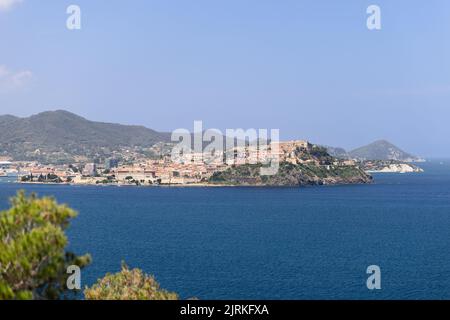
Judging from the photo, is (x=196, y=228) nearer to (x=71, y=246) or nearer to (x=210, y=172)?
(x=71, y=246)

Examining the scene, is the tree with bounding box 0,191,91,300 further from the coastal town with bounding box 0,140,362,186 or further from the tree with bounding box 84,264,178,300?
the coastal town with bounding box 0,140,362,186

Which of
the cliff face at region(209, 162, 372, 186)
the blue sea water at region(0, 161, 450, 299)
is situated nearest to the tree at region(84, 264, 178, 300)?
the blue sea water at region(0, 161, 450, 299)

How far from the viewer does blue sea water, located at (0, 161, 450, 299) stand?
110ft

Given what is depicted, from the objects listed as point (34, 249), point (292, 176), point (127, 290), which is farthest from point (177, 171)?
point (34, 249)

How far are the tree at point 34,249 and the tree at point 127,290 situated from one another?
7.79 feet

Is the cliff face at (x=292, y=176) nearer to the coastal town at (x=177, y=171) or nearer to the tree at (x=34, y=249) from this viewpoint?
the coastal town at (x=177, y=171)

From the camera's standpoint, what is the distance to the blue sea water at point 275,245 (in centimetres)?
3341

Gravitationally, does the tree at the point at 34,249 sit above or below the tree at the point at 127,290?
above

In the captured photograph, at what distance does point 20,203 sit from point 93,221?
56.7 metres

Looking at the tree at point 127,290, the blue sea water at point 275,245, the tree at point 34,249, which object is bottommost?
the blue sea water at point 275,245

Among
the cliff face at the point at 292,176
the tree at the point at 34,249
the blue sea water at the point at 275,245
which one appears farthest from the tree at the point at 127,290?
the cliff face at the point at 292,176

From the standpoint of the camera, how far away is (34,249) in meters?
10.8

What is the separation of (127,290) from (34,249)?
3977 millimetres

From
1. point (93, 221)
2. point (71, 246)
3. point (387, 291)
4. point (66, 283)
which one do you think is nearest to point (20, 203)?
point (66, 283)
